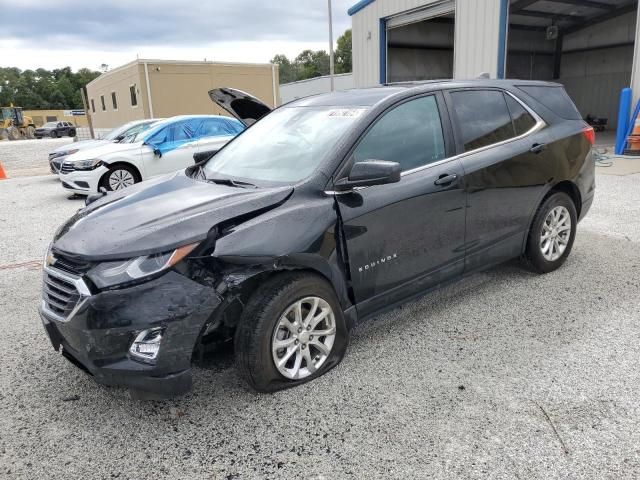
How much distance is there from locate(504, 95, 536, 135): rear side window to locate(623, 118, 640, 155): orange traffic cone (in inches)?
382

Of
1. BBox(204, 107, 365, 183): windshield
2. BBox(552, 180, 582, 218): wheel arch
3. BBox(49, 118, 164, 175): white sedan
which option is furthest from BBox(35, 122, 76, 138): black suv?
BBox(552, 180, 582, 218): wheel arch

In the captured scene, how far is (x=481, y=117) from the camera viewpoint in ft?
12.6

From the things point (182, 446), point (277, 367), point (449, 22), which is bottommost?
point (182, 446)

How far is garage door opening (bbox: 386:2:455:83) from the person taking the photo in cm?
2025

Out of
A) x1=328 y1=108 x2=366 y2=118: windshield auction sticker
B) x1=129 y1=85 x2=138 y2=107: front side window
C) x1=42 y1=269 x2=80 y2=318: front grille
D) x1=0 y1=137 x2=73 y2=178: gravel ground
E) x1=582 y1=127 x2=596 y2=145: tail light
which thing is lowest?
x1=0 y1=137 x2=73 y2=178: gravel ground

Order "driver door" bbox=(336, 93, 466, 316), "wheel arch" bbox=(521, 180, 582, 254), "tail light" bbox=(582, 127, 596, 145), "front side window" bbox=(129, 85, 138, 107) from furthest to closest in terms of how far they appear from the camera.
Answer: "front side window" bbox=(129, 85, 138, 107) → "tail light" bbox=(582, 127, 596, 145) → "wheel arch" bbox=(521, 180, 582, 254) → "driver door" bbox=(336, 93, 466, 316)

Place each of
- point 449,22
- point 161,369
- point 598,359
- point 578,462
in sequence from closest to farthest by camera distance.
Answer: point 578,462 → point 161,369 → point 598,359 → point 449,22

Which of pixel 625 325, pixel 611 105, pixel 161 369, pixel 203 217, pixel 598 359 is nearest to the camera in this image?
pixel 161 369

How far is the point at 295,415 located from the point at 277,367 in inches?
10.7

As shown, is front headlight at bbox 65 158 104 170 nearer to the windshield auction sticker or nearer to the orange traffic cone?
the windshield auction sticker

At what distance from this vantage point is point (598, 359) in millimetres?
3084

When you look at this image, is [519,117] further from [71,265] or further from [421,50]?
[421,50]

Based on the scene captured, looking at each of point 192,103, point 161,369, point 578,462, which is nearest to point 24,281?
point 161,369

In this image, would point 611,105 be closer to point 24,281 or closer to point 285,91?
point 285,91
